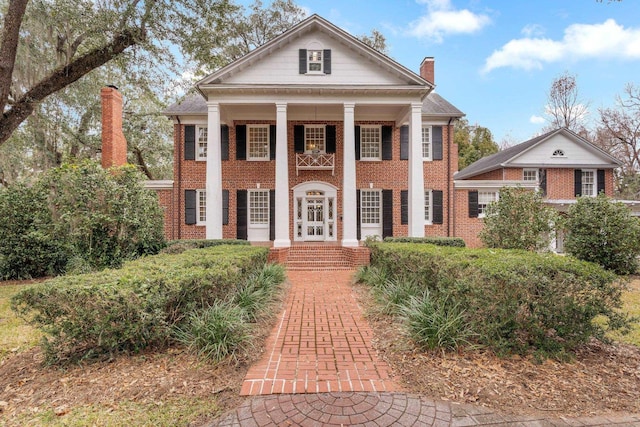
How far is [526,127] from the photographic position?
28.8 meters

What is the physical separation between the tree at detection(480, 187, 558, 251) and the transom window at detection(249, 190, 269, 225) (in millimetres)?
9126

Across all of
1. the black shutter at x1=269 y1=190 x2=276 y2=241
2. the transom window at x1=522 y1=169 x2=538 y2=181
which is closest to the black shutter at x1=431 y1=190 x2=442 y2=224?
the transom window at x1=522 y1=169 x2=538 y2=181

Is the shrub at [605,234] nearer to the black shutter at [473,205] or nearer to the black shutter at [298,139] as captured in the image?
the black shutter at [473,205]

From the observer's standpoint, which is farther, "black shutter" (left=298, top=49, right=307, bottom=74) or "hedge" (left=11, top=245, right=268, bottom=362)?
"black shutter" (left=298, top=49, right=307, bottom=74)

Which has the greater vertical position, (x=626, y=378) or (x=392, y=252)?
(x=392, y=252)

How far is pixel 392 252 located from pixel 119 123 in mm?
12973

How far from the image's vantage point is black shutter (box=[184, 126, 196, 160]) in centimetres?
1352

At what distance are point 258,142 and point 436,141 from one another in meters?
8.23

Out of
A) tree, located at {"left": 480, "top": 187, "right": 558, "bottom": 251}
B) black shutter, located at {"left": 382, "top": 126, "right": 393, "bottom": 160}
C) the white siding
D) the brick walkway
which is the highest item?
the white siding

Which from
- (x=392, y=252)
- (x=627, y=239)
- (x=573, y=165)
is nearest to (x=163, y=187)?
(x=392, y=252)

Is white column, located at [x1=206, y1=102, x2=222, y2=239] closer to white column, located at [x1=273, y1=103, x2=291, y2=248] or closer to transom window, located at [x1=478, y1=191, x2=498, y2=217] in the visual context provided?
white column, located at [x1=273, y1=103, x2=291, y2=248]

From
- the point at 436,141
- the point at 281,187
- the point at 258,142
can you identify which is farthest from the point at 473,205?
the point at 258,142

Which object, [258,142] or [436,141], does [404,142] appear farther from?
[258,142]

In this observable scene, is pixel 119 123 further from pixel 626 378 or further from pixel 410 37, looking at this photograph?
pixel 626 378
